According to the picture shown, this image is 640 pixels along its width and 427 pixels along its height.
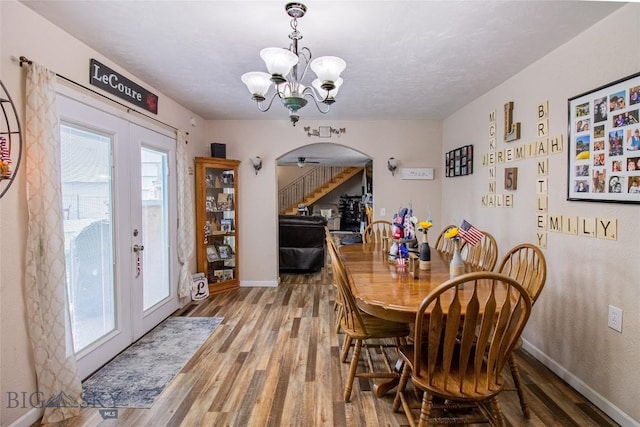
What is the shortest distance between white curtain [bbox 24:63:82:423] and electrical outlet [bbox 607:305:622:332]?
3.43 m

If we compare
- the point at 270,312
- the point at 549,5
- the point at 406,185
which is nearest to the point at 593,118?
the point at 549,5

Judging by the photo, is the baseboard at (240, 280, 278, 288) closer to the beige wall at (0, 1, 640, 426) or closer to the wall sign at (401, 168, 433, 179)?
the beige wall at (0, 1, 640, 426)

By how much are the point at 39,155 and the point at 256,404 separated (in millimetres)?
2069

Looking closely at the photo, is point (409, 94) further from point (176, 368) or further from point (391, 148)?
point (176, 368)

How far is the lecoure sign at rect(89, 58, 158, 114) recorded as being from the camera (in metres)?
2.57

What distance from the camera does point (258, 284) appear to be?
5.06 metres

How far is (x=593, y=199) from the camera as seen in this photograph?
220 centimetres

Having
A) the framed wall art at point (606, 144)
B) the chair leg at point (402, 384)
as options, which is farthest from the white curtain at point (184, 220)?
the framed wall art at point (606, 144)

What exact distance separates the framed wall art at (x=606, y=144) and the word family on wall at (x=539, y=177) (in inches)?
6.8

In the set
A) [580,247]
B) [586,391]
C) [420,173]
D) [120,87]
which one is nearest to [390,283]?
[580,247]

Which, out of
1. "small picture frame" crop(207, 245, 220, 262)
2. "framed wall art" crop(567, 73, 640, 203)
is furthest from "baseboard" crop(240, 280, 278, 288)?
"framed wall art" crop(567, 73, 640, 203)

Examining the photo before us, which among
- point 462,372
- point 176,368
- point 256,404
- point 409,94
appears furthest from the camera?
point 409,94

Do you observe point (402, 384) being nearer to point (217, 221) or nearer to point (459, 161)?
point (459, 161)

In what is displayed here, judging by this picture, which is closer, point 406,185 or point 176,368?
point 176,368
